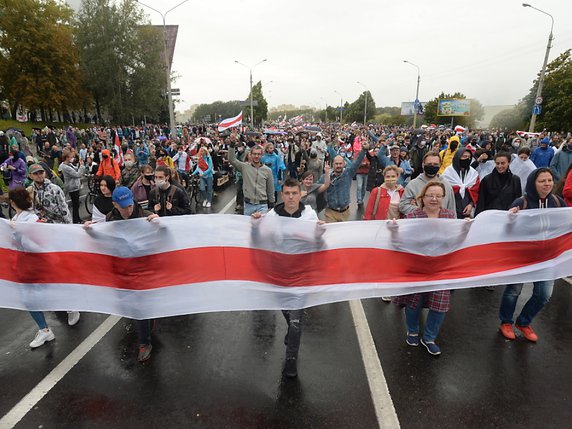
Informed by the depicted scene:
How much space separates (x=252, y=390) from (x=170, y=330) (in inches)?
57.2

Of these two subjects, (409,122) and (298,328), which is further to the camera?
(409,122)

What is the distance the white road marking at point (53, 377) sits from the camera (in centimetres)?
303

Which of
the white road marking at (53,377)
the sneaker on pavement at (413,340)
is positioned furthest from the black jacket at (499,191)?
the white road marking at (53,377)

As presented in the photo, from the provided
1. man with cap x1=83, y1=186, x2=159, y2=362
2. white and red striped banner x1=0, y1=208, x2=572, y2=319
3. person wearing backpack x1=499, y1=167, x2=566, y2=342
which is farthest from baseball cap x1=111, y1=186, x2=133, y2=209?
person wearing backpack x1=499, y1=167, x2=566, y2=342

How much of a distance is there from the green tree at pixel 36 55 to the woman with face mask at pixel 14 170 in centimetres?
3925

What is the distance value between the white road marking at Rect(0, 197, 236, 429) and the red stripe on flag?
0.77 metres

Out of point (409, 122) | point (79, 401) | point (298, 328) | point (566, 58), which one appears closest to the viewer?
point (79, 401)

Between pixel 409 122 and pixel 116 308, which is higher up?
pixel 409 122

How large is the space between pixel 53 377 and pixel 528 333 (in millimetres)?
4950

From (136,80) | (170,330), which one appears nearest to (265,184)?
(170,330)

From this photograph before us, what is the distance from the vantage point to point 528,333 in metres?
4.12

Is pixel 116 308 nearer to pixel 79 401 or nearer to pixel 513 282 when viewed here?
pixel 79 401

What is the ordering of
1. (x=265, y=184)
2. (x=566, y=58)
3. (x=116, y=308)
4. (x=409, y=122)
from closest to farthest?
1. (x=116, y=308)
2. (x=265, y=184)
3. (x=566, y=58)
4. (x=409, y=122)

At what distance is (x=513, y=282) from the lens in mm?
3891
